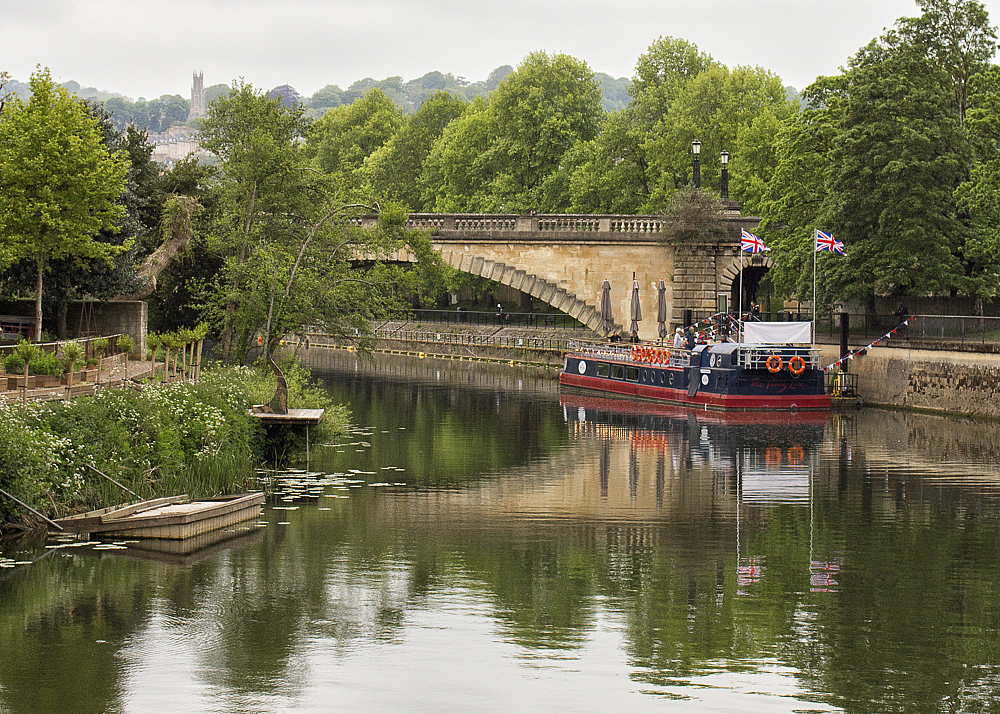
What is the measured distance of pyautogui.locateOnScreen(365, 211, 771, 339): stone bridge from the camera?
56.6m

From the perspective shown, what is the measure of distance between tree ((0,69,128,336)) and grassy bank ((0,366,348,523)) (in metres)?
7.40

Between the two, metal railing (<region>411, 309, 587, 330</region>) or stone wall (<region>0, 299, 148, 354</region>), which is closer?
stone wall (<region>0, 299, 148, 354</region>)

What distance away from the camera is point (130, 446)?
77.0 ft

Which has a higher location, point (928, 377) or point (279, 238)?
point (279, 238)

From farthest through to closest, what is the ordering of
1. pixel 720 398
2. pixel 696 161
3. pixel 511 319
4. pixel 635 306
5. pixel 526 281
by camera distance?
pixel 511 319, pixel 526 281, pixel 635 306, pixel 696 161, pixel 720 398

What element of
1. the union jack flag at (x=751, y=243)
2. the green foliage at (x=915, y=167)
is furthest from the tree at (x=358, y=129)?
the green foliage at (x=915, y=167)

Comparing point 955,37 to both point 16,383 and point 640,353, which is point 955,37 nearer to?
point 640,353

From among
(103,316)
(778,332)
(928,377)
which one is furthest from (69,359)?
(928,377)

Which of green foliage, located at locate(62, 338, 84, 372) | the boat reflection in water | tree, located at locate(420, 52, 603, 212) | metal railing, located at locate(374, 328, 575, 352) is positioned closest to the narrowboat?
the boat reflection in water

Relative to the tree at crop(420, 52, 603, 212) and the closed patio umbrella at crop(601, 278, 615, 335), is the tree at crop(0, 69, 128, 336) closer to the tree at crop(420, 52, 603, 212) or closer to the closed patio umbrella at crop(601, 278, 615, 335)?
the closed patio umbrella at crop(601, 278, 615, 335)

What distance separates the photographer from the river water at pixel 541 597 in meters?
14.6

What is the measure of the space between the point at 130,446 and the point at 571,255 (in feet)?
119

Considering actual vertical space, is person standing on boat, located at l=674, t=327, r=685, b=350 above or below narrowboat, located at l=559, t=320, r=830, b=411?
above

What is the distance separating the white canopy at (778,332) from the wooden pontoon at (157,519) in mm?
25338
